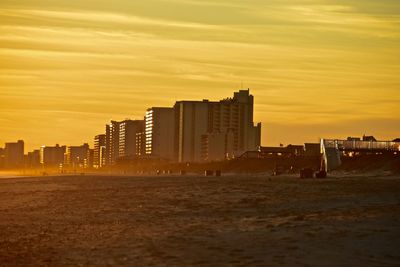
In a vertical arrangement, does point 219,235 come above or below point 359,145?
below

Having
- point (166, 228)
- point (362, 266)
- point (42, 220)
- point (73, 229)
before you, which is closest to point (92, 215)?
point (42, 220)

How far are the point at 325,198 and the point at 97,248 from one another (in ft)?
61.3

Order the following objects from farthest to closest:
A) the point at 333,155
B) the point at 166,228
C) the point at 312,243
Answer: the point at 333,155 → the point at 166,228 → the point at 312,243

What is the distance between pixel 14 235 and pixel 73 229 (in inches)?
94.3

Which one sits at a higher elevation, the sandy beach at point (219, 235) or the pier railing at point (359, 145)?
the pier railing at point (359, 145)

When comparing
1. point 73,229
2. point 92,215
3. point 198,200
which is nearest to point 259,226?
point 73,229

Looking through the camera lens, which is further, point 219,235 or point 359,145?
point 359,145

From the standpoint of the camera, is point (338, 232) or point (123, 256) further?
point (338, 232)

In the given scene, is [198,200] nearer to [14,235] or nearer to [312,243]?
[14,235]

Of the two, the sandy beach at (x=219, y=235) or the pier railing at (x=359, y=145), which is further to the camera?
the pier railing at (x=359, y=145)

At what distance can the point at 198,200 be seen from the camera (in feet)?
143

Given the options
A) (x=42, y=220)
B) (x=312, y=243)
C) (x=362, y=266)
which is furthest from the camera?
(x=42, y=220)

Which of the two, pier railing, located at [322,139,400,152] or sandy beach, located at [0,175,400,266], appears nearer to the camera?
sandy beach, located at [0,175,400,266]

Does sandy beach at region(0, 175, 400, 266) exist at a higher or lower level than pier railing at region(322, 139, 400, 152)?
lower
